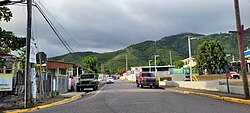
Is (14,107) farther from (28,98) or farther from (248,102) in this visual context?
(248,102)

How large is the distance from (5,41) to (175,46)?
4646 inches

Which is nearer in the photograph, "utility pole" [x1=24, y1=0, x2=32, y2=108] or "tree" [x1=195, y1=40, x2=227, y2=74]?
"utility pole" [x1=24, y1=0, x2=32, y2=108]

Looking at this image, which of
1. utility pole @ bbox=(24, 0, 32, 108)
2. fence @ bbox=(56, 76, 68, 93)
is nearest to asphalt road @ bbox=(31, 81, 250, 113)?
utility pole @ bbox=(24, 0, 32, 108)

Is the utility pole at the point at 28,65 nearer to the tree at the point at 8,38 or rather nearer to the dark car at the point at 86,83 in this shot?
the tree at the point at 8,38

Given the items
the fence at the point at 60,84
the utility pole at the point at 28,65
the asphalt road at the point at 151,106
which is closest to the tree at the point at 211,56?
the fence at the point at 60,84

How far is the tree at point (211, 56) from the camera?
66.3 meters

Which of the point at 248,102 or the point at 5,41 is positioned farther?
the point at 5,41

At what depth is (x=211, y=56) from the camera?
219 ft

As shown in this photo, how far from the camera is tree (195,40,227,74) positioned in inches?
2611

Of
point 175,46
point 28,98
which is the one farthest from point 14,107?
point 175,46

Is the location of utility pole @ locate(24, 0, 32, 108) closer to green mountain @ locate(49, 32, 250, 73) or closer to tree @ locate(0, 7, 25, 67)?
tree @ locate(0, 7, 25, 67)

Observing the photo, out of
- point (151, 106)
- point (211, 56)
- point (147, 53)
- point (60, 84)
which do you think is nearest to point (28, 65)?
point (151, 106)

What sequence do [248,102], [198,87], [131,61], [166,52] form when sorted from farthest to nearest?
[131,61] → [166,52] → [198,87] → [248,102]

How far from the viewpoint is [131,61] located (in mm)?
138875
